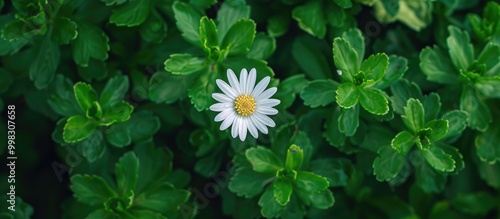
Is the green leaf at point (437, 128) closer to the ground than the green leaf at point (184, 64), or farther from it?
closer to the ground

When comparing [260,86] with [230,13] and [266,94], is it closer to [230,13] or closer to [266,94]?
[266,94]

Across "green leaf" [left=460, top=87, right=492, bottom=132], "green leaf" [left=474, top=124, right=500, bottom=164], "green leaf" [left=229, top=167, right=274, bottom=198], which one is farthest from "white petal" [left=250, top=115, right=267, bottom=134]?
"green leaf" [left=474, top=124, right=500, bottom=164]

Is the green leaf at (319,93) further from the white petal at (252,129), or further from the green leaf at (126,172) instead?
the green leaf at (126,172)

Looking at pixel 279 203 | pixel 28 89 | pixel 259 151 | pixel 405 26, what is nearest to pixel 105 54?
pixel 28 89

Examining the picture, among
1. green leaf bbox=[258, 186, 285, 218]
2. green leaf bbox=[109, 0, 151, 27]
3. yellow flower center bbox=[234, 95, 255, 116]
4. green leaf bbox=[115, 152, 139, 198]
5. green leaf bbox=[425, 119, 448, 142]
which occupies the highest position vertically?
green leaf bbox=[109, 0, 151, 27]

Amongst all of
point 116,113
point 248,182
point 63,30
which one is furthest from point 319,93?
point 63,30

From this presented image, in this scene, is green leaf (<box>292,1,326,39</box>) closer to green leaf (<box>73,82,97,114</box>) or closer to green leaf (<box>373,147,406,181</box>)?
green leaf (<box>373,147,406,181</box>)

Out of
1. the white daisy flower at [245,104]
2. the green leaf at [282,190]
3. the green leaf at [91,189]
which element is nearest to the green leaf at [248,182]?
the green leaf at [282,190]
